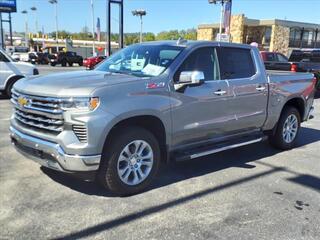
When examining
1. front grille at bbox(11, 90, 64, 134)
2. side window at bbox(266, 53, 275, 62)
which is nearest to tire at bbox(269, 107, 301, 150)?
front grille at bbox(11, 90, 64, 134)

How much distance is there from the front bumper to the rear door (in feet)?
7.94

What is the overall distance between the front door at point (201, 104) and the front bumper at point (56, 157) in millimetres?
1270

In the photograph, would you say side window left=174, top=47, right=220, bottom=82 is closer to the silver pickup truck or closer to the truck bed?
the silver pickup truck

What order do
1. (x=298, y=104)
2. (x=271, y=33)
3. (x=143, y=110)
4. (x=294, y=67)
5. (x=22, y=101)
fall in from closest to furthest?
(x=143, y=110), (x=22, y=101), (x=298, y=104), (x=294, y=67), (x=271, y=33)

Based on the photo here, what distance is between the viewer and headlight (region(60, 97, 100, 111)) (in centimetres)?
418

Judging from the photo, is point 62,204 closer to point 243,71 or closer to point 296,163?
point 243,71

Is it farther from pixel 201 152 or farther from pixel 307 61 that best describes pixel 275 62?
pixel 201 152

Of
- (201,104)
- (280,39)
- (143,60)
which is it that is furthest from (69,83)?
(280,39)

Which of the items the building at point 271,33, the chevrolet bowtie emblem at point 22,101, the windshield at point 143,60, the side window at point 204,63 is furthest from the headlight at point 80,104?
the building at point 271,33

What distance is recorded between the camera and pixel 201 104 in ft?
17.3

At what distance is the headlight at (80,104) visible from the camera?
418cm

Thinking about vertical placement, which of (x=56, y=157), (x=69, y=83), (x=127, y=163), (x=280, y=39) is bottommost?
(x=127, y=163)

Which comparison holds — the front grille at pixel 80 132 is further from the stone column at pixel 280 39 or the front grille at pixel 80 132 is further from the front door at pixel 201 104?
the stone column at pixel 280 39

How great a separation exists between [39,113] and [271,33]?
141 feet
